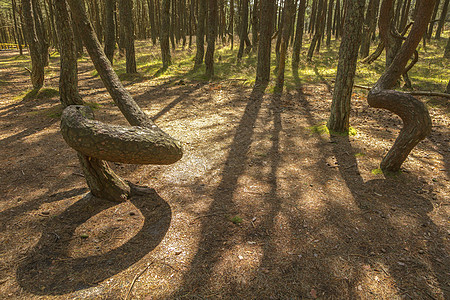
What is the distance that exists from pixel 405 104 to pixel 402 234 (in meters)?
2.44

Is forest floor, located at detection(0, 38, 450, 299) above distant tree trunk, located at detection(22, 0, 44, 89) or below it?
below

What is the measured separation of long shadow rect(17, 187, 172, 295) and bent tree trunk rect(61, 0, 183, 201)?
1.35 feet

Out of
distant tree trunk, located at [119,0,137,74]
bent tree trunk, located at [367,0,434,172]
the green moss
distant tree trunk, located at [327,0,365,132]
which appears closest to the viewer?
the green moss

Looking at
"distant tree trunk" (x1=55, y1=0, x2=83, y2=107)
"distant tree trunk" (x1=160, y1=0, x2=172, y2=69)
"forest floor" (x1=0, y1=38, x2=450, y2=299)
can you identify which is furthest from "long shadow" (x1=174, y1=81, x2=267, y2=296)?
"distant tree trunk" (x1=160, y1=0, x2=172, y2=69)

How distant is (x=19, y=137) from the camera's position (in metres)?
6.27

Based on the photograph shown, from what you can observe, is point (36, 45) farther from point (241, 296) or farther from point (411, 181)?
point (411, 181)

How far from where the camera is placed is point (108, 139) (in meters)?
3.06

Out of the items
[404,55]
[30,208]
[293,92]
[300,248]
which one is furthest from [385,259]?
[293,92]

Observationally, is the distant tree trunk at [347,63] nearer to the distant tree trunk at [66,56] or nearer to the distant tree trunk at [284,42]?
the distant tree trunk at [284,42]

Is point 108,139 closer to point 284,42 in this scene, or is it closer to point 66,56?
point 66,56

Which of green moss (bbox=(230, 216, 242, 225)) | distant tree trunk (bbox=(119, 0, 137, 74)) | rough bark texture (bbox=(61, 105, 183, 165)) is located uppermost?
distant tree trunk (bbox=(119, 0, 137, 74))

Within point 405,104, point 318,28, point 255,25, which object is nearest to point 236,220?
point 405,104

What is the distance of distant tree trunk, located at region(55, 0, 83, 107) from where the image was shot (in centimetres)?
638

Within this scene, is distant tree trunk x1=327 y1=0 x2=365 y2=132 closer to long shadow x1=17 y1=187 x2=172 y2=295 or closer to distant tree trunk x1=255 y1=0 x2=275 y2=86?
long shadow x1=17 y1=187 x2=172 y2=295
